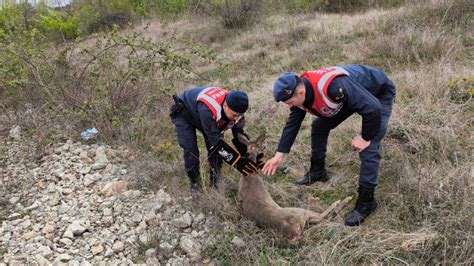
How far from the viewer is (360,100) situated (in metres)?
2.78

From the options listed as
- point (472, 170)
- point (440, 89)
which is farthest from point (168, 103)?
point (472, 170)

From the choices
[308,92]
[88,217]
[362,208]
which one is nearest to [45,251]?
[88,217]

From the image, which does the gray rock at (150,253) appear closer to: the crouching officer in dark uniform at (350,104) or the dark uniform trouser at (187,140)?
the dark uniform trouser at (187,140)

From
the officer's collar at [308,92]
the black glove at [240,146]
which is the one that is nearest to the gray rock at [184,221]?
the black glove at [240,146]

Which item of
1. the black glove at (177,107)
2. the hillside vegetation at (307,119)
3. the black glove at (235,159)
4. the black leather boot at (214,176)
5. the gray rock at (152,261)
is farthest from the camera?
the black leather boot at (214,176)

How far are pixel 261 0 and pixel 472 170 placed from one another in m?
9.32

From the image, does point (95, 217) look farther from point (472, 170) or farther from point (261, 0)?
point (261, 0)

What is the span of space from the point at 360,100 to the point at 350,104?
77 millimetres

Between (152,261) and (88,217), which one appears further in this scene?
(88,217)

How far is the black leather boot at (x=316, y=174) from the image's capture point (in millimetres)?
3832

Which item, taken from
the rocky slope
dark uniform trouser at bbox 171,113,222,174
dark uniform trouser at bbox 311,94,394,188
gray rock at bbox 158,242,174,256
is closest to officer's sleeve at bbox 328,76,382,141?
dark uniform trouser at bbox 311,94,394,188

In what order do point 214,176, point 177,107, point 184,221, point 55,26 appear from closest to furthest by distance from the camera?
1. point 184,221
2. point 177,107
3. point 214,176
4. point 55,26

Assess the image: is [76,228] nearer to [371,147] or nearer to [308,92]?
[308,92]

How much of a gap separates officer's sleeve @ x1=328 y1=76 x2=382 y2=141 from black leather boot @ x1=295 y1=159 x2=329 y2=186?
39.5 inches
